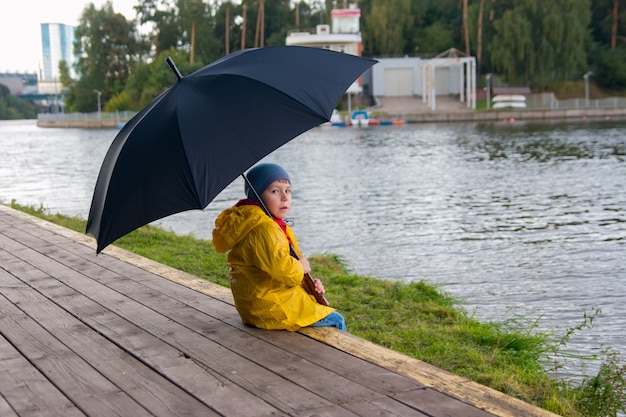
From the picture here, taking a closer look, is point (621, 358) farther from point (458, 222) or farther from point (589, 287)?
point (458, 222)

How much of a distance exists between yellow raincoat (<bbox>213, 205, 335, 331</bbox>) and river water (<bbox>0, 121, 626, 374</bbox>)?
2902 millimetres

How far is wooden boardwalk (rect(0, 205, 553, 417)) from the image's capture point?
328 cm

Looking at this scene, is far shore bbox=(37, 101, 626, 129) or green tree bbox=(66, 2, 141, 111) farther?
green tree bbox=(66, 2, 141, 111)

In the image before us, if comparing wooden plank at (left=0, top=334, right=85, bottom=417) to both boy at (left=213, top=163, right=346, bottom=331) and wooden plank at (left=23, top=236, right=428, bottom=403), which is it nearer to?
wooden plank at (left=23, top=236, right=428, bottom=403)

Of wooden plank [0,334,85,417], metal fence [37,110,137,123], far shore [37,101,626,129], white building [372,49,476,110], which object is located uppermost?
white building [372,49,476,110]

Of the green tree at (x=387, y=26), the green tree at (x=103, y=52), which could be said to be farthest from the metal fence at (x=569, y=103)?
the green tree at (x=103, y=52)

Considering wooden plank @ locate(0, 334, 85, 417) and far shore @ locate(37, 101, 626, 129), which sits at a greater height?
far shore @ locate(37, 101, 626, 129)

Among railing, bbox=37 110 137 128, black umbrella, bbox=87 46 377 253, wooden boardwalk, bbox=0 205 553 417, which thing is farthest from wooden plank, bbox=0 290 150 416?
railing, bbox=37 110 137 128

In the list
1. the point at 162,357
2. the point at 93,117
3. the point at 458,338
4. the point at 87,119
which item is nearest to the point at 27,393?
the point at 162,357

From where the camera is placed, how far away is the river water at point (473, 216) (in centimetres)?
829

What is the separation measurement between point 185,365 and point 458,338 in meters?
2.46

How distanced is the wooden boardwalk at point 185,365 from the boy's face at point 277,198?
2.16ft

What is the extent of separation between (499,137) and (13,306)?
32.3 m

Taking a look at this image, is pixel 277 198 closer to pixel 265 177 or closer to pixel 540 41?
pixel 265 177
